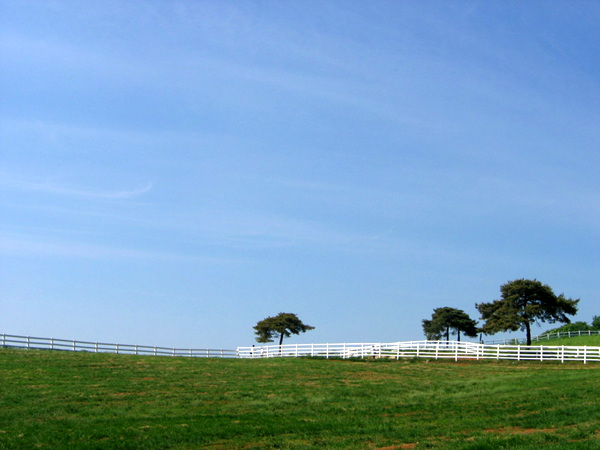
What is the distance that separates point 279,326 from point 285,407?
208 feet

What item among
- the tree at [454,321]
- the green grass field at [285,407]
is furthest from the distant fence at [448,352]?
the tree at [454,321]

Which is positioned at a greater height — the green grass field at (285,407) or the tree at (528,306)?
the tree at (528,306)

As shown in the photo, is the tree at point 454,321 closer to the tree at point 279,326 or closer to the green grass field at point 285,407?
the tree at point 279,326

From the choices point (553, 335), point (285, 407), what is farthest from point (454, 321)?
point (285, 407)

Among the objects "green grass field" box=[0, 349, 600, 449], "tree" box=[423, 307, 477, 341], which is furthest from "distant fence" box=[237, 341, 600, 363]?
"tree" box=[423, 307, 477, 341]

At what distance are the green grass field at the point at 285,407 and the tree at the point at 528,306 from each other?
93.4ft

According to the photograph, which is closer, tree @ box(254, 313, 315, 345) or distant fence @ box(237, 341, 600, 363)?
distant fence @ box(237, 341, 600, 363)

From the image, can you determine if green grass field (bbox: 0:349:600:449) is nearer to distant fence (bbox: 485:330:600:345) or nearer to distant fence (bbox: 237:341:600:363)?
distant fence (bbox: 237:341:600:363)

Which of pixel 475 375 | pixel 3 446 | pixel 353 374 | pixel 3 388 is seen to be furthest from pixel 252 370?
pixel 3 446

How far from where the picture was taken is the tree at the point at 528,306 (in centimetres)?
7138

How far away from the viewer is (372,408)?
2731cm

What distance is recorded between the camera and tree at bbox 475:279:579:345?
71375 millimetres

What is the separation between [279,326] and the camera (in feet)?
297

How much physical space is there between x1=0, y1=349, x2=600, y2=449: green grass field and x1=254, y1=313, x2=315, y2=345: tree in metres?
46.9
